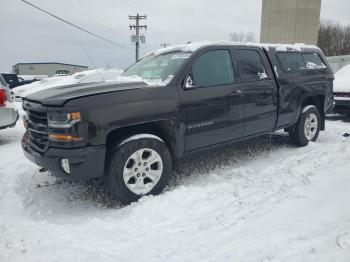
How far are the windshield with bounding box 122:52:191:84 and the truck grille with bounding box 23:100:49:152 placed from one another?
1.36 meters

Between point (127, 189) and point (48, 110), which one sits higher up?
point (48, 110)

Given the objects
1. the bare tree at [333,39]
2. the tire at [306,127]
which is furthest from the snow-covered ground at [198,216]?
the bare tree at [333,39]

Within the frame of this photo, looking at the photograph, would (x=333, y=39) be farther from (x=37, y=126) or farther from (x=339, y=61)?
(x=37, y=126)

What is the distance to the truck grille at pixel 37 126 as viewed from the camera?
140 inches

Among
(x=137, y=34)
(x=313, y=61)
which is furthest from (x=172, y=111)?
(x=137, y=34)

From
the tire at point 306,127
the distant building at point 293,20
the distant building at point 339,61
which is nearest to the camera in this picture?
the tire at point 306,127

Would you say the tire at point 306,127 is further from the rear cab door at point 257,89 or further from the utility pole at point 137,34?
the utility pole at point 137,34

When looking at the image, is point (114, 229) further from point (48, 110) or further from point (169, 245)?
point (48, 110)

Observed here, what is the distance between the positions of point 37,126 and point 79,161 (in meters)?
0.72

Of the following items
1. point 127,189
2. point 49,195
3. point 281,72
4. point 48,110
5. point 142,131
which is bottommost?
point 49,195

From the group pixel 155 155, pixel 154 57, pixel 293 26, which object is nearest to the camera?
pixel 155 155

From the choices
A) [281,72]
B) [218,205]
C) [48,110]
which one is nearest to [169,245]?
[218,205]

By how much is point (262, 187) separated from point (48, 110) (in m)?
2.55

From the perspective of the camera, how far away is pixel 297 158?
509 centimetres
